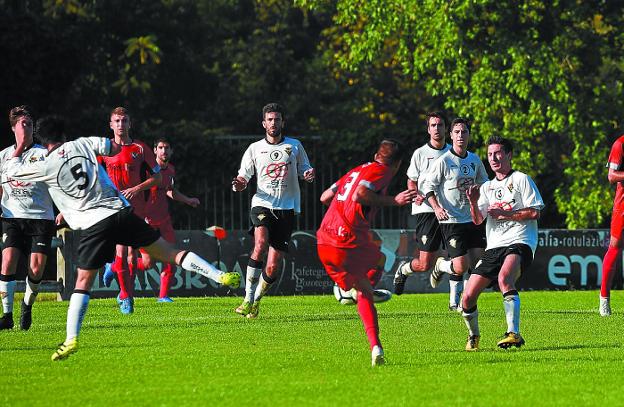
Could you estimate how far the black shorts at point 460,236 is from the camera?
16.1 metres

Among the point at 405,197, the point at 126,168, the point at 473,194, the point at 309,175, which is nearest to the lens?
the point at 405,197

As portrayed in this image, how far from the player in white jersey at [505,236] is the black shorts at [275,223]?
4006mm

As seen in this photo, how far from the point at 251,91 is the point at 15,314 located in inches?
1191

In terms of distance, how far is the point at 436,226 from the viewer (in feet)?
54.7

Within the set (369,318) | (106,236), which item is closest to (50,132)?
(106,236)

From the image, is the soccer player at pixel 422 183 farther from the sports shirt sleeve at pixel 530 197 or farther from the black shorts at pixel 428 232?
the sports shirt sleeve at pixel 530 197

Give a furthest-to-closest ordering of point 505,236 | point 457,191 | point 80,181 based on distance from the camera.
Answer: point 457,191 < point 505,236 < point 80,181

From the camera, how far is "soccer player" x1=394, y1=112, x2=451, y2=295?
16.3 m

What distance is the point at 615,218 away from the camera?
1602 centimetres

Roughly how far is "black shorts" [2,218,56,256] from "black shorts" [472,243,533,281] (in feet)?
16.1

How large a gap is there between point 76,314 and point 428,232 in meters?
6.60

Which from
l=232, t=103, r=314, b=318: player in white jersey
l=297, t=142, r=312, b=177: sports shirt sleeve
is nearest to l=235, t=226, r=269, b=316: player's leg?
l=232, t=103, r=314, b=318: player in white jersey

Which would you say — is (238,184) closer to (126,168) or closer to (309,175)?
(309,175)

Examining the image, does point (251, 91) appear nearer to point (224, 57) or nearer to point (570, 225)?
point (224, 57)
